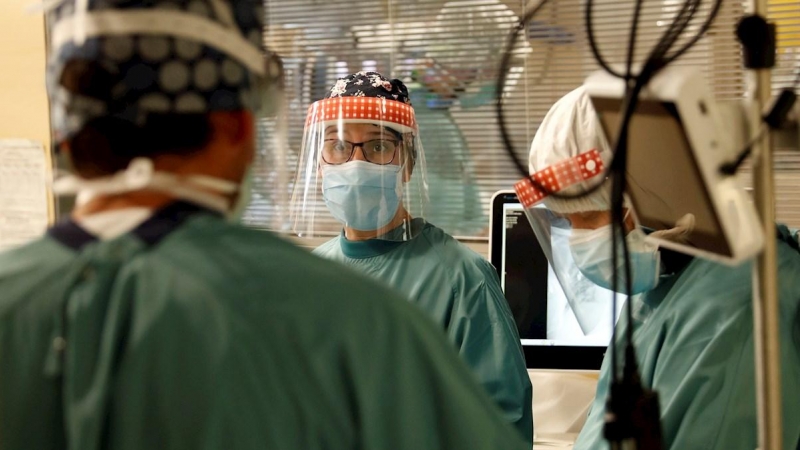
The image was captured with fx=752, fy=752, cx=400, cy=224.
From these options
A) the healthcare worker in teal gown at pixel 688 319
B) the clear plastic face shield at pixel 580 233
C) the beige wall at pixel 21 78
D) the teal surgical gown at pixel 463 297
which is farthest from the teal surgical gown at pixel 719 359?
the beige wall at pixel 21 78

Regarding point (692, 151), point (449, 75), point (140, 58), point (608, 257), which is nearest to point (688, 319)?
point (608, 257)

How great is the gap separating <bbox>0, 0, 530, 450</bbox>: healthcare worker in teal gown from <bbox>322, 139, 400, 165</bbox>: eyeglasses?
115cm

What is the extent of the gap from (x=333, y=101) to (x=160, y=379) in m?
1.33

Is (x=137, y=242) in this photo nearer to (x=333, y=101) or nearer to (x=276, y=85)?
(x=276, y=85)

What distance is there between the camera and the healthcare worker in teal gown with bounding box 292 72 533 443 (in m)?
1.76

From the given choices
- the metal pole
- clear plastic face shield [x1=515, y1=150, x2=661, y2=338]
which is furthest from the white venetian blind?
the metal pole

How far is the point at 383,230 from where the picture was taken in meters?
1.94

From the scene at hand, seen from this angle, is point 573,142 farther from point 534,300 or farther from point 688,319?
point 534,300

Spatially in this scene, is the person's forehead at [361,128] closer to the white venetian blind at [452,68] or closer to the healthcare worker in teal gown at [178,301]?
the white venetian blind at [452,68]

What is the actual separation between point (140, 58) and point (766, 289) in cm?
72

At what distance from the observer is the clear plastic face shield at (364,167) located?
1851 mm

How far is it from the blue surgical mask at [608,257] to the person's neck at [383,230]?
60cm

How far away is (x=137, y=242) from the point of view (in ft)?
2.10

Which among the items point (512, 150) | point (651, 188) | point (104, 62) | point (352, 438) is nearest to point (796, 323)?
point (651, 188)
